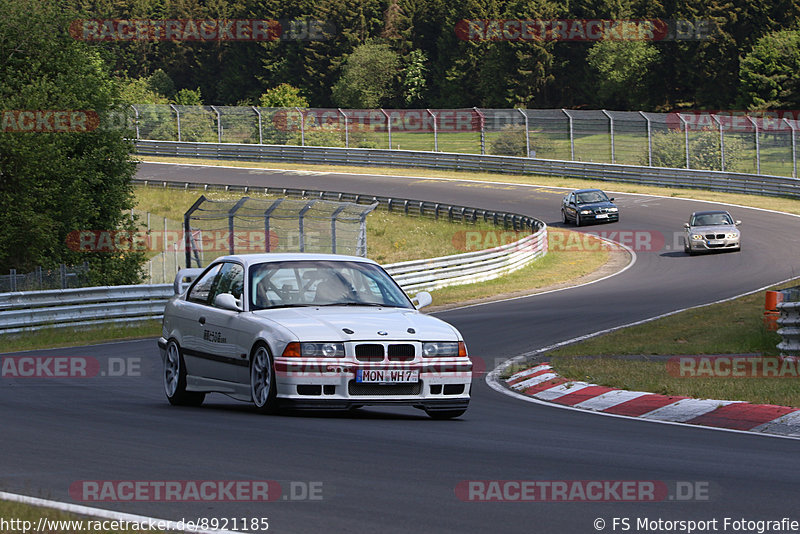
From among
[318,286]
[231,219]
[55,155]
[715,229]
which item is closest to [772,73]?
[715,229]

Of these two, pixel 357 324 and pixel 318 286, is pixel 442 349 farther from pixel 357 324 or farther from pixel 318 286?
pixel 318 286

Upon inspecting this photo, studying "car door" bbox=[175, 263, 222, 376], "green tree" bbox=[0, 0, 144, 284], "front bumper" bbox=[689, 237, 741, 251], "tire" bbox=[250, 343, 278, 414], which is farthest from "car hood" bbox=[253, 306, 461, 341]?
"front bumper" bbox=[689, 237, 741, 251]

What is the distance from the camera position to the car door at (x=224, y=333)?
9914mm

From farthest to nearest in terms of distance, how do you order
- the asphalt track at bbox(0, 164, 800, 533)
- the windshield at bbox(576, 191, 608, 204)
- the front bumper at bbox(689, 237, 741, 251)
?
1. the windshield at bbox(576, 191, 608, 204)
2. the front bumper at bbox(689, 237, 741, 251)
3. the asphalt track at bbox(0, 164, 800, 533)

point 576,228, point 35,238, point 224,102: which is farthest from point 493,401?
point 224,102

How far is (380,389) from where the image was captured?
934 cm

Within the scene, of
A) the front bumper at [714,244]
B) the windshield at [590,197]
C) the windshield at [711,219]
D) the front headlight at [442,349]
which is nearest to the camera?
the front headlight at [442,349]

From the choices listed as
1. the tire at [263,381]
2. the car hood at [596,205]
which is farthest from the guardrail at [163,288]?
the tire at [263,381]

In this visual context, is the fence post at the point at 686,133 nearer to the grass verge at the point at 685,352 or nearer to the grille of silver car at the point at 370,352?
the grass verge at the point at 685,352

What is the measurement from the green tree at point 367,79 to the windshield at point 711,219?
74.5 meters

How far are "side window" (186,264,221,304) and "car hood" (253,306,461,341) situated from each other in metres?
1.18

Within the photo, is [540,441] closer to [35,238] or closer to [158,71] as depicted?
[35,238]

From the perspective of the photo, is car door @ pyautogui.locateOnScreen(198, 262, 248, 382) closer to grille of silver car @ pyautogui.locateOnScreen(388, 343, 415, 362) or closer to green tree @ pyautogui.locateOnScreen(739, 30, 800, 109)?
grille of silver car @ pyautogui.locateOnScreen(388, 343, 415, 362)

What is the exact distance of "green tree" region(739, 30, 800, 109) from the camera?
7888cm
